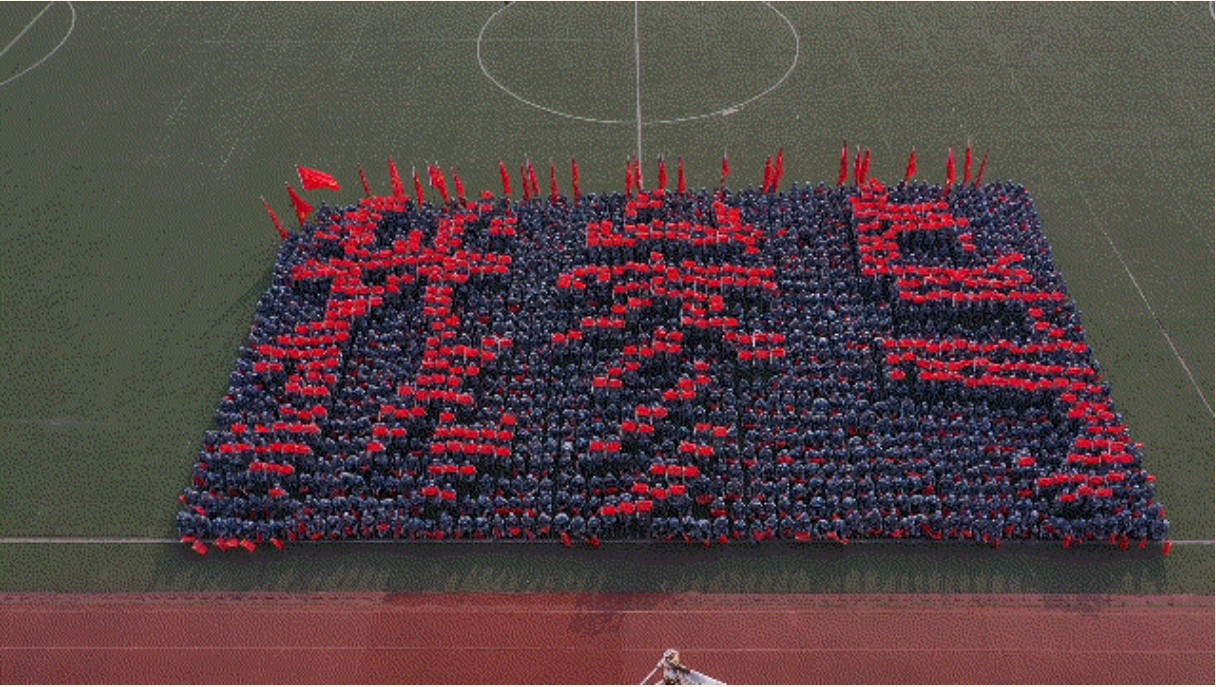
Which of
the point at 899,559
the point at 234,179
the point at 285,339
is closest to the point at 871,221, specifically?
the point at 899,559

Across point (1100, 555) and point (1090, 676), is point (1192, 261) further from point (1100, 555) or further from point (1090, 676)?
point (1090, 676)

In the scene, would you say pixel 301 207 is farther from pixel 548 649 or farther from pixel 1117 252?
pixel 1117 252


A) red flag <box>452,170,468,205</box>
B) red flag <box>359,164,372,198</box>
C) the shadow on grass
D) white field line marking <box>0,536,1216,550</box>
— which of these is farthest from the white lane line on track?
red flag <box>359,164,372,198</box>

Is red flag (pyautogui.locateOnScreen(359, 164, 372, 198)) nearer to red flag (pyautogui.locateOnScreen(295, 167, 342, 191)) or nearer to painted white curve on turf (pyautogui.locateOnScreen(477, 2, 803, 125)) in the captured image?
red flag (pyautogui.locateOnScreen(295, 167, 342, 191))

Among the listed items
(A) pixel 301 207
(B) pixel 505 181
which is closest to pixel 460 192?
(B) pixel 505 181

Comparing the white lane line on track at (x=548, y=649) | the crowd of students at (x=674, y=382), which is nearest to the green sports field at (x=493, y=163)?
the crowd of students at (x=674, y=382)

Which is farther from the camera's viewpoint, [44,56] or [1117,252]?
[44,56]
